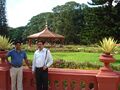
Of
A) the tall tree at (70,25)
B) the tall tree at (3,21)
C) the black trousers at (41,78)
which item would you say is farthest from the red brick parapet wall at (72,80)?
the tall tree at (70,25)

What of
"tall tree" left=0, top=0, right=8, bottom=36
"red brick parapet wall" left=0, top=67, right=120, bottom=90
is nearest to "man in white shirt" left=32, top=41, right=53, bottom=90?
"red brick parapet wall" left=0, top=67, right=120, bottom=90

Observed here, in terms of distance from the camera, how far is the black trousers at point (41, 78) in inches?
373

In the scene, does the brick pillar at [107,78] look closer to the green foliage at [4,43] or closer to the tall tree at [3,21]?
the green foliage at [4,43]

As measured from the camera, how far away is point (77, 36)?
72.4 m

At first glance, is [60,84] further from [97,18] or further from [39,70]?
[97,18]

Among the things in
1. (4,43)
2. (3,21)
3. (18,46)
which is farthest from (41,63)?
(3,21)

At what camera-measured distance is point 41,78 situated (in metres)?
9.53

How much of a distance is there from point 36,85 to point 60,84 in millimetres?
662

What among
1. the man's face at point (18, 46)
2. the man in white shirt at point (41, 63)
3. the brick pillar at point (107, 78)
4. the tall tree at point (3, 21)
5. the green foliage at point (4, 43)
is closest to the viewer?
the brick pillar at point (107, 78)

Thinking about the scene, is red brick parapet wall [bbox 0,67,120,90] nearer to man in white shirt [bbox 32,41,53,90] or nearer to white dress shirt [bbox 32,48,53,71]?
man in white shirt [bbox 32,41,53,90]

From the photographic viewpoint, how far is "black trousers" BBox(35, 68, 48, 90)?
9.47 m

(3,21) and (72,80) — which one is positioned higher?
(3,21)

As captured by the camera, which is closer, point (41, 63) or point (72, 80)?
point (41, 63)

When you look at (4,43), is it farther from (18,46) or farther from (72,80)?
(72,80)
